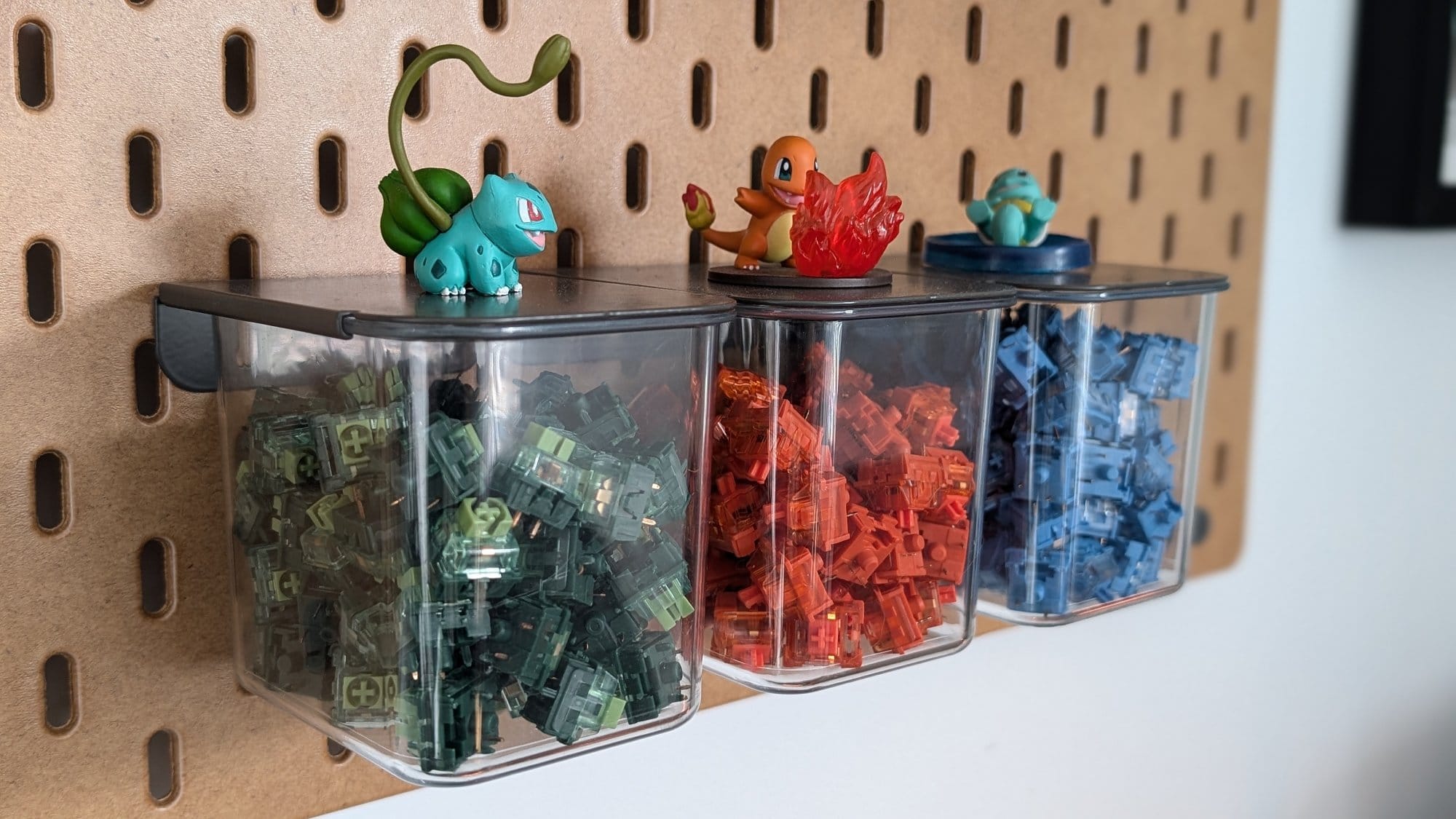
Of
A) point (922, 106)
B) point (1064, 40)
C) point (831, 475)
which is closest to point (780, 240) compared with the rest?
point (831, 475)

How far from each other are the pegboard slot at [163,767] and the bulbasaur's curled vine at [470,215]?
23 cm

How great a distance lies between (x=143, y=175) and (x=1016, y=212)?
400 mm

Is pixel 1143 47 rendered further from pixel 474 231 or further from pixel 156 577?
pixel 156 577

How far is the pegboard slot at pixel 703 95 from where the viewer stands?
642mm

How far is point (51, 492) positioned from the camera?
497 mm

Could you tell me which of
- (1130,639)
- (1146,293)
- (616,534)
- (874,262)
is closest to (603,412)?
(616,534)

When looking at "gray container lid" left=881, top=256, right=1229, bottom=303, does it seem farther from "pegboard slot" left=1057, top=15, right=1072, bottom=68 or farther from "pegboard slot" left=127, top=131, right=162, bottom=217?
"pegboard slot" left=127, top=131, right=162, bottom=217

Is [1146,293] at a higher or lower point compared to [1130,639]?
higher

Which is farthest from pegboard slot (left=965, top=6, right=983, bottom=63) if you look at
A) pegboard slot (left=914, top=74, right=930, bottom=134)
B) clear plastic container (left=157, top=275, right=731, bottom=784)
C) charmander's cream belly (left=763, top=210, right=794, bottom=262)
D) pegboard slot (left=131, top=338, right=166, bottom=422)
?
pegboard slot (left=131, top=338, right=166, bottom=422)

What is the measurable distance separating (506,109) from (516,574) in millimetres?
249

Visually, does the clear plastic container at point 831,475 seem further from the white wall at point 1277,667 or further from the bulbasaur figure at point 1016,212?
the white wall at point 1277,667

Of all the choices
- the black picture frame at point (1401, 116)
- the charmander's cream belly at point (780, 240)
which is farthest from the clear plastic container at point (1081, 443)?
the black picture frame at point (1401, 116)

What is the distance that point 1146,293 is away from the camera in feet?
1.98

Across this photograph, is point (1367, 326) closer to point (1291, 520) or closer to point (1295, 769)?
point (1291, 520)
